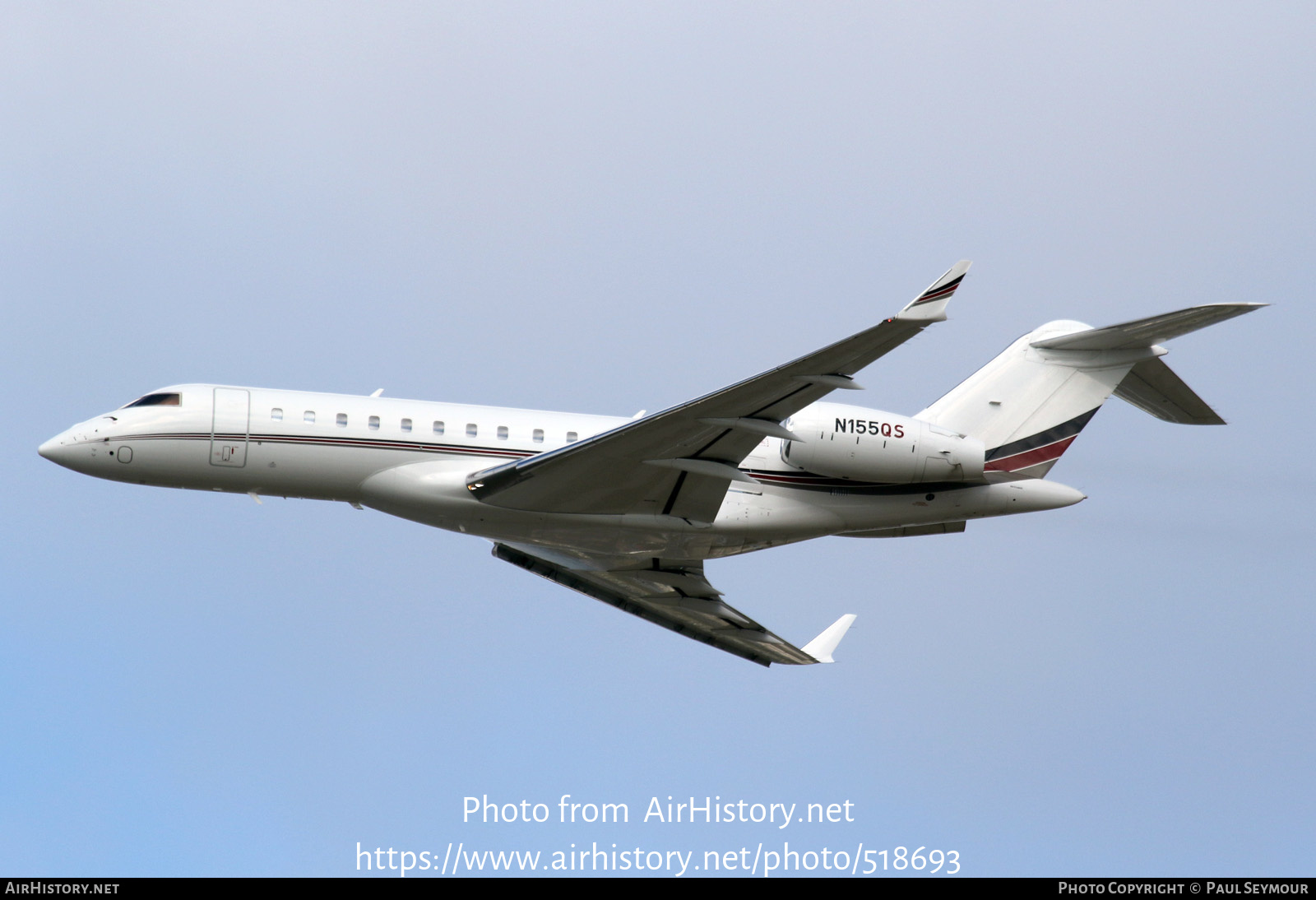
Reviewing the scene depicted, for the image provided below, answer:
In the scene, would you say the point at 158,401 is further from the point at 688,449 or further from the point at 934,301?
the point at 934,301

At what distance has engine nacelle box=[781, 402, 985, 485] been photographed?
2016cm

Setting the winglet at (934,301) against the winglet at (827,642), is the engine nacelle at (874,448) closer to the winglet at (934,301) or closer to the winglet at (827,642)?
the winglet at (934,301)

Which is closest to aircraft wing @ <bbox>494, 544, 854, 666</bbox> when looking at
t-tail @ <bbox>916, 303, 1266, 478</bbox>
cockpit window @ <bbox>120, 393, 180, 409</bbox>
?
t-tail @ <bbox>916, 303, 1266, 478</bbox>

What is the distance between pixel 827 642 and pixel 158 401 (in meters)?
12.4

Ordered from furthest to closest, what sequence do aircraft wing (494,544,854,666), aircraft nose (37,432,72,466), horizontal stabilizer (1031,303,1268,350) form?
aircraft wing (494,544,854,666) < aircraft nose (37,432,72,466) < horizontal stabilizer (1031,303,1268,350)

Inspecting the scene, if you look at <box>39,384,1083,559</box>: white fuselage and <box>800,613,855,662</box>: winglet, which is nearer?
<box>39,384,1083,559</box>: white fuselage

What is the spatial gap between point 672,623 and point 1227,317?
36.2 ft

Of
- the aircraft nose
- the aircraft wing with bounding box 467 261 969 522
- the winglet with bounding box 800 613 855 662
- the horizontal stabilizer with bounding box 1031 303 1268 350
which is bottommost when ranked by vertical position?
the winglet with bounding box 800 613 855 662

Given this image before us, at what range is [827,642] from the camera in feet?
83.3

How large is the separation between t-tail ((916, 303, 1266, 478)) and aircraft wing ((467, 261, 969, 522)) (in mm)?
4428

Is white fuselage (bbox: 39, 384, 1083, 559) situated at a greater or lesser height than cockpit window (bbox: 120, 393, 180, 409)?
lesser

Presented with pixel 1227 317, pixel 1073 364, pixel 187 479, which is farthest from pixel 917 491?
pixel 187 479

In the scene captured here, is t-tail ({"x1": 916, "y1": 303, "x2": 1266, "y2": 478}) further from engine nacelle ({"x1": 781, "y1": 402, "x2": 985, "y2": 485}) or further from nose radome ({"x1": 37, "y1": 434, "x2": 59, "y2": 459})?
nose radome ({"x1": 37, "y1": 434, "x2": 59, "y2": 459})

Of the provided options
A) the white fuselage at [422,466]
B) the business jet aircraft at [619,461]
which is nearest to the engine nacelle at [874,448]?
the business jet aircraft at [619,461]
